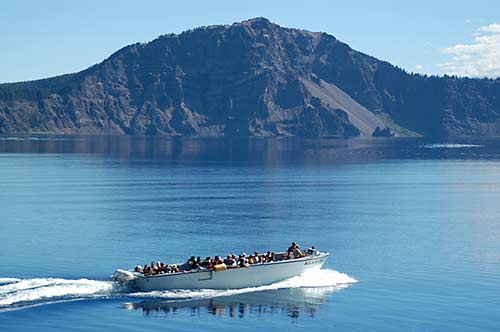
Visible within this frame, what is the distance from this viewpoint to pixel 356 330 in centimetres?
7025

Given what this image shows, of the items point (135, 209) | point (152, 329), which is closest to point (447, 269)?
point (152, 329)

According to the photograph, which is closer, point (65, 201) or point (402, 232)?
point (402, 232)

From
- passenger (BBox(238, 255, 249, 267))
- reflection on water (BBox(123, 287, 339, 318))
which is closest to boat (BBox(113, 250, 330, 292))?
passenger (BBox(238, 255, 249, 267))

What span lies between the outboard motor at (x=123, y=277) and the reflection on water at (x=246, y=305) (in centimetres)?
293

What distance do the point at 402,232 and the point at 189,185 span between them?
78.0 metres

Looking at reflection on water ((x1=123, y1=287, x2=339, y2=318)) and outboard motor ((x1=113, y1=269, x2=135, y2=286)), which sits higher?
outboard motor ((x1=113, y1=269, x2=135, y2=286))

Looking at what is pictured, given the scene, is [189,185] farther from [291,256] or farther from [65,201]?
[291,256]

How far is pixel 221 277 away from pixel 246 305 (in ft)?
17.8

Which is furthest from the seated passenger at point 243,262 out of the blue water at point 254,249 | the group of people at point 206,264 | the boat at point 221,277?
the blue water at point 254,249

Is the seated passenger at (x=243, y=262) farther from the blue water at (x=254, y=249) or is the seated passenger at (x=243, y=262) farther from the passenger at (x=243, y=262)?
the blue water at (x=254, y=249)

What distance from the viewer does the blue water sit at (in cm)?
7400

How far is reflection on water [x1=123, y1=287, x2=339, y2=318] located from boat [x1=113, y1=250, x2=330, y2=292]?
6.52ft

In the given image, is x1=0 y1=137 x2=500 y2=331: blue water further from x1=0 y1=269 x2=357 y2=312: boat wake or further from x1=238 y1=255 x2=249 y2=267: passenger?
x1=238 y1=255 x2=249 y2=267: passenger

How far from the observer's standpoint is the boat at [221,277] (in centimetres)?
8056
